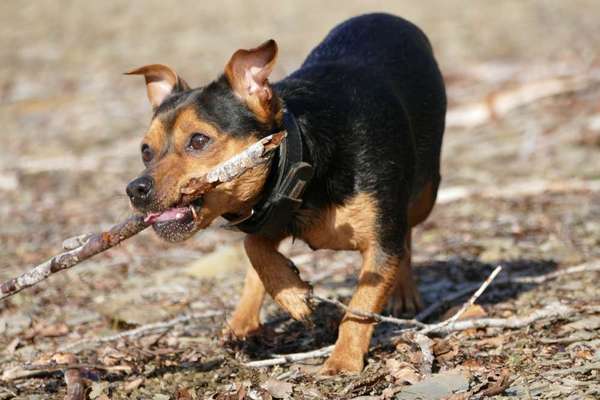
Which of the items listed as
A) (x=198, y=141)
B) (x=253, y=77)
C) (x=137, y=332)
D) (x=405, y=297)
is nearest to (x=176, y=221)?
(x=198, y=141)

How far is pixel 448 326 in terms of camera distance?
226 inches

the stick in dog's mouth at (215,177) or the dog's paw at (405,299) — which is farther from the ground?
the stick in dog's mouth at (215,177)

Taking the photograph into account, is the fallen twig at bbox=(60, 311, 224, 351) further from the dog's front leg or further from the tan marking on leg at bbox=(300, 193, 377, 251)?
the tan marking on leg at bbox=(300, 193, 377, 251)

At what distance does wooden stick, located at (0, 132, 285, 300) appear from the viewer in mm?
4812

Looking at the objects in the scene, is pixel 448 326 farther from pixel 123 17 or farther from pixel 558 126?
pixel 123 17

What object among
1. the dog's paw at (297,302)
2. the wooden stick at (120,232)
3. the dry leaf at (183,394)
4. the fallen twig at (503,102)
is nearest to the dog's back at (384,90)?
the dog's paw at (297,302)

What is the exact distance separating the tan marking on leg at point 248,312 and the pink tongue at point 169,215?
129cm

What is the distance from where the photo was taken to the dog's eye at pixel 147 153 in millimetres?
5418

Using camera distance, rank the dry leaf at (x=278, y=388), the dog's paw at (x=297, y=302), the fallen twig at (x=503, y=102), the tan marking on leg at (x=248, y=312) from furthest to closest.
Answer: the fallen twig at (x=503, y=102)
the tan marking on leg at (x=248, y=312)
the dog's paw at (x=297, y=302)
the dry leaf at (x=278, y=388)

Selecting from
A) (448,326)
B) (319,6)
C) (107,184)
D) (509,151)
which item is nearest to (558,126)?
(509,151)

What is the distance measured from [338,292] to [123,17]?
814 inches

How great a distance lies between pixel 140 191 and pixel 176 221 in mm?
253

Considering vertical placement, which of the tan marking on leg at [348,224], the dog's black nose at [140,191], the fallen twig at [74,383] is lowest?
the fallen twig at [74,383]

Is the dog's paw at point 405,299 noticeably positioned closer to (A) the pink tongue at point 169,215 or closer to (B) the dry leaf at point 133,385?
(B) the dry leaf at point 133,385
